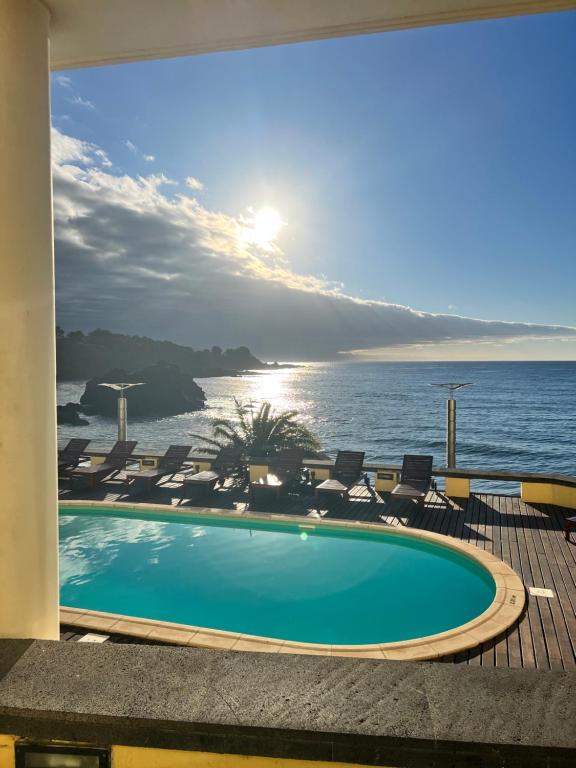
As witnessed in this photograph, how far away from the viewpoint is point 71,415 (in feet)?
205

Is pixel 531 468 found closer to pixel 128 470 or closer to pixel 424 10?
pixel 128 470

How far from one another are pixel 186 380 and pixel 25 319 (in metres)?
71.2

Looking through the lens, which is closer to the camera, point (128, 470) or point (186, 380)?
point (128, 470)

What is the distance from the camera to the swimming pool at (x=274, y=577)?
5934 mm

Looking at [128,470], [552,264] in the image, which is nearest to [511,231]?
[552,264]

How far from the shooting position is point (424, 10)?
176 cm

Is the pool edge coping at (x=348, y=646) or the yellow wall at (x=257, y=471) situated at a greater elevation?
the yellow wall at (x=257, y=471)

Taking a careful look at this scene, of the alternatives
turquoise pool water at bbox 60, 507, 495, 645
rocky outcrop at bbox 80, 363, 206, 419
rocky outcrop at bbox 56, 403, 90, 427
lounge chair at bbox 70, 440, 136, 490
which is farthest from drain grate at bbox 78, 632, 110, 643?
rocky outcrop at bbox 80, 363, 206, 419

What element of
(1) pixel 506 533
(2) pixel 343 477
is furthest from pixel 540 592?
(2) pixel 343 477

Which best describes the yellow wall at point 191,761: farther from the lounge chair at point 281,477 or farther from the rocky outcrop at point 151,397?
the rocky outcrop at point 151,397

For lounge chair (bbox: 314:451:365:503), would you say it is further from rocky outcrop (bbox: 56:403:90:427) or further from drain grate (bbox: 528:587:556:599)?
rocky outcrop (bbox: 56:403:90:427)

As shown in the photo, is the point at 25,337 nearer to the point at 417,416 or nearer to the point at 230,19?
the point at 230,19

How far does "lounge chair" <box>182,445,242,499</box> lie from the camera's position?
10227 mm

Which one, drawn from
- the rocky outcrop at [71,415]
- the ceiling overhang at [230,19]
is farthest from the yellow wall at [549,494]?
the rocky outcrop at [71,415]
